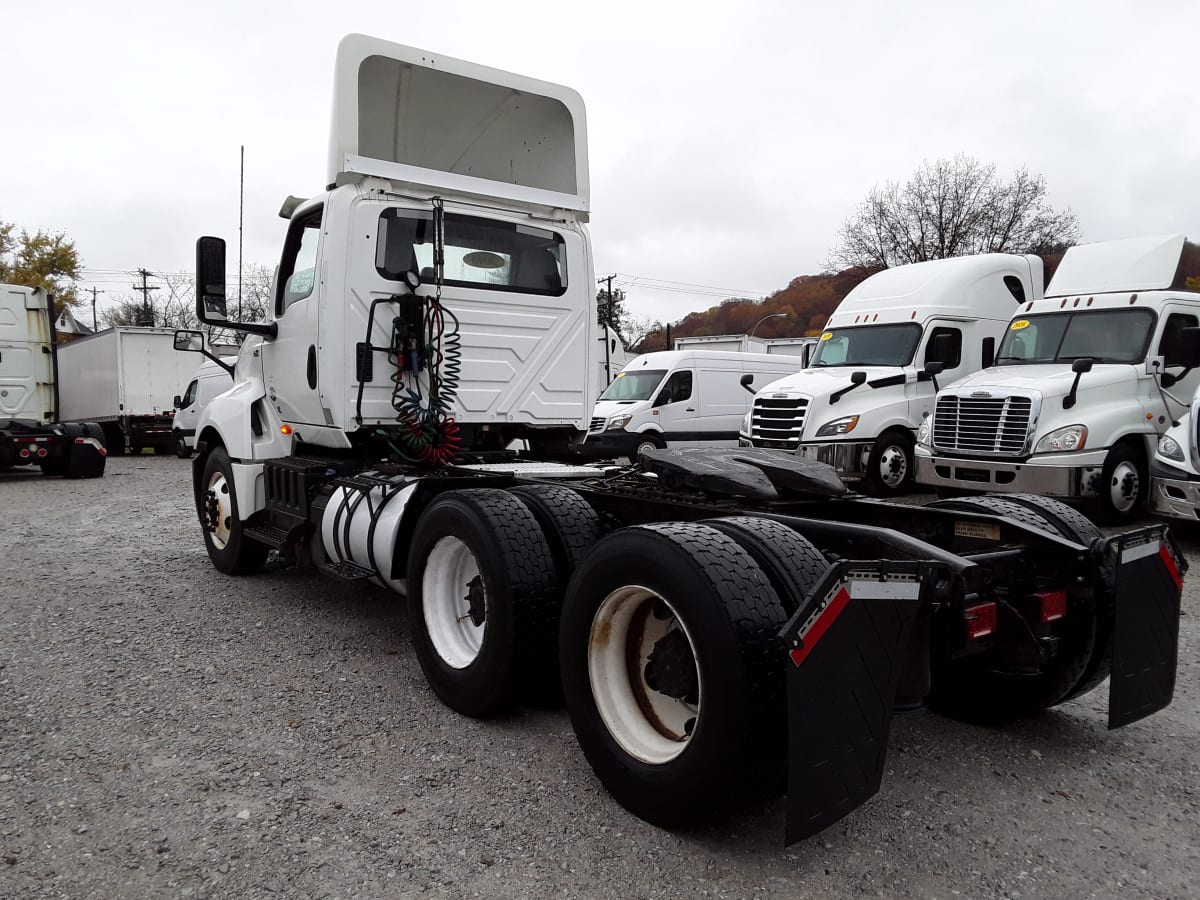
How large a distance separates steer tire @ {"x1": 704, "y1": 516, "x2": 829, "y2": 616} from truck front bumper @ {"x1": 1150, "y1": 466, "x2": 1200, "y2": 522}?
6716mm

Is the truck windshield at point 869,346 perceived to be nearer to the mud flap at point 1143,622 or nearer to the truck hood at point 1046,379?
the truck hood at point 1046,379

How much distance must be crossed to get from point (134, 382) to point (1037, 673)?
2330 centimetres

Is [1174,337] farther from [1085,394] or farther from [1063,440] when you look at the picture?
[1063,440]

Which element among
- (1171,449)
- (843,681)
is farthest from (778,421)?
(843,681)

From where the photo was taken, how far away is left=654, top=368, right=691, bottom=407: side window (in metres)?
16.7

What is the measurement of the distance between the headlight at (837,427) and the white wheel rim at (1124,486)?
3240mm

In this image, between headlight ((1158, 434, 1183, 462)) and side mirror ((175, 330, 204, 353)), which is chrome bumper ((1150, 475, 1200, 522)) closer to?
headlight ((1158, 434, 1183, 462))

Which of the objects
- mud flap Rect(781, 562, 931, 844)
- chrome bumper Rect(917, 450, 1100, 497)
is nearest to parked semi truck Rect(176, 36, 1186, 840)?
mud flap Rect(781, 562, 931, 844)

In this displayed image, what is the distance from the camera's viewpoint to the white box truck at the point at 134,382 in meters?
21.8

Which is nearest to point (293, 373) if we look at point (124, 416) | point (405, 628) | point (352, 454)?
point (352, 454)

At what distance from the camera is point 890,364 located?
12.3m

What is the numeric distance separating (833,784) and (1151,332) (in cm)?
933

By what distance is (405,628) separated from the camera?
17.7ft

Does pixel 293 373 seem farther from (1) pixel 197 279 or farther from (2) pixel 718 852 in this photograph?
(2) pixel 718 852
